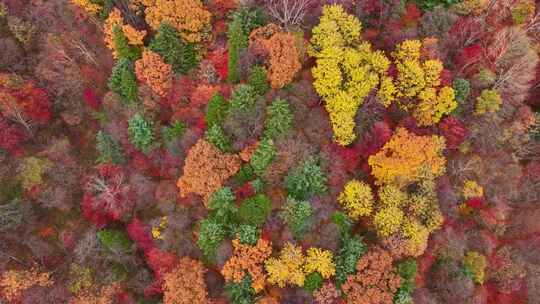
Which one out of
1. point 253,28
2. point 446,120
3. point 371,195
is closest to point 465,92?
point 446,120

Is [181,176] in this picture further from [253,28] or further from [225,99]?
[253,28]

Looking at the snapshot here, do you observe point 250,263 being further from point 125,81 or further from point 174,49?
point 174,49

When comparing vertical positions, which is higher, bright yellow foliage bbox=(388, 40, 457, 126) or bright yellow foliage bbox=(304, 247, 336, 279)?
bright yellow foliage bbox=(388, 40, 457, 126)

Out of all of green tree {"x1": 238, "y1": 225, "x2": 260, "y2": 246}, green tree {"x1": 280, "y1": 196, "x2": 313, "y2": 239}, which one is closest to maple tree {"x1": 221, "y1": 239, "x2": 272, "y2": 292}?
green tree {"x1": 238, "y1": 225, "x2": 260, "y2": 246}

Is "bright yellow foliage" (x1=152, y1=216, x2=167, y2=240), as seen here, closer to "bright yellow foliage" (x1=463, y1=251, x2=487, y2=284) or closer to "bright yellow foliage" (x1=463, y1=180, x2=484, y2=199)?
"bright yellow foliage" (x1=463, y1=251, x2=487, y2=284)

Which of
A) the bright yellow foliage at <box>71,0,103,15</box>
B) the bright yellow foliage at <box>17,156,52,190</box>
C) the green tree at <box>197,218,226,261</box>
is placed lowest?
the green tree at <box>197,218,226,261</box>

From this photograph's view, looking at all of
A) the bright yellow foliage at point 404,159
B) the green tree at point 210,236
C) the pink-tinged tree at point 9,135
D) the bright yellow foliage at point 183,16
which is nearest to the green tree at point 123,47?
the bright yellow foliage at point 183,16

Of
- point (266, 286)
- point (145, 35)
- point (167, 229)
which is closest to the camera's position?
point (266, 286)
